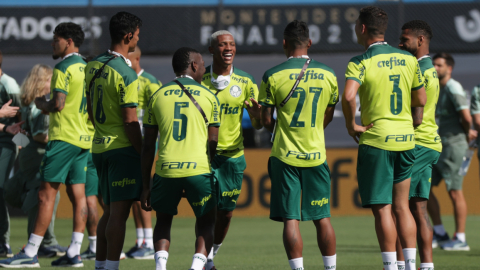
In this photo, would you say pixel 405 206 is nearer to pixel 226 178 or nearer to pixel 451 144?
pixel 226 178

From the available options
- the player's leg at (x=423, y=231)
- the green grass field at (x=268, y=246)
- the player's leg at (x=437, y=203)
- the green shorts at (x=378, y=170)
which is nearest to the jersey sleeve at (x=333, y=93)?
the green shorts at (x=378, y=170)

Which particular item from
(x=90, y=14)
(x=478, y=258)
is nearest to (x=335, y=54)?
(x=90, y=14)

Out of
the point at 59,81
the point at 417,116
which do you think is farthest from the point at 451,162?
the point at 59,81

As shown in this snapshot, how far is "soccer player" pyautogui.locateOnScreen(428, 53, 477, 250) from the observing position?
7902 mm

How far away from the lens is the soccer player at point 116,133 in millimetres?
5055

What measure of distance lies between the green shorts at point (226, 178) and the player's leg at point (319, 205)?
1054 millimetres

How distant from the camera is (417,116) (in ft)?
17.8

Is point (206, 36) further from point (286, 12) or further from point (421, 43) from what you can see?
point (421, 43)

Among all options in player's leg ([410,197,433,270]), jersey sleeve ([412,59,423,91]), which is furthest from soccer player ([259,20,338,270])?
player's leg ([410,197,433,270])

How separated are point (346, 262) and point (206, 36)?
8015mm

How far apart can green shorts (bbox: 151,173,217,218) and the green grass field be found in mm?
1671

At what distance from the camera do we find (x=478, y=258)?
707cm

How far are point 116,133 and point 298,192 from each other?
1.50 m

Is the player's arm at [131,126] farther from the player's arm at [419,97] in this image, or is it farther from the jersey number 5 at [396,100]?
the player's arm at [419,97]
